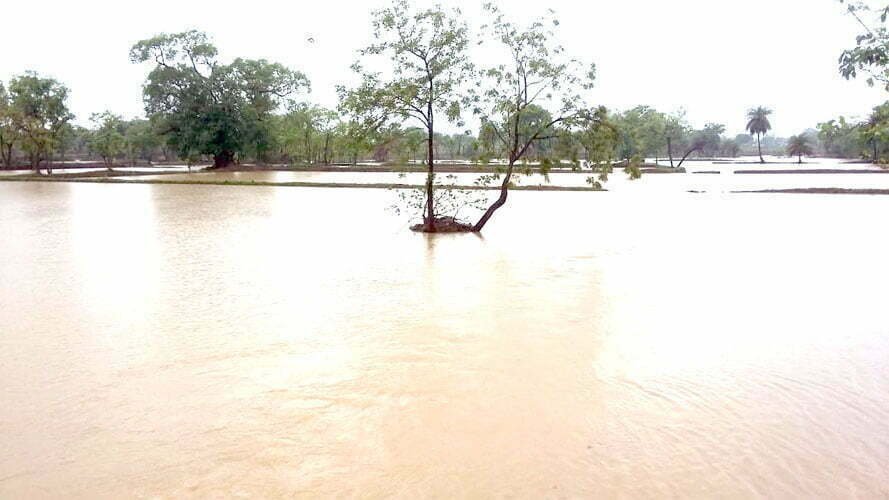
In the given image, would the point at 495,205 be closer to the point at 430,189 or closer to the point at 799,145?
the point at 430,189

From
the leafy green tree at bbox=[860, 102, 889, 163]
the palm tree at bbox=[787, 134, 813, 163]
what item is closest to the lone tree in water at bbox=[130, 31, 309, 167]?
the leafy green tree at bbox=[860, 102, 889, 163]

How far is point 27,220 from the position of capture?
15312mm

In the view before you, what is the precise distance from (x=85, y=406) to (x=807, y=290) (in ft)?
25.8

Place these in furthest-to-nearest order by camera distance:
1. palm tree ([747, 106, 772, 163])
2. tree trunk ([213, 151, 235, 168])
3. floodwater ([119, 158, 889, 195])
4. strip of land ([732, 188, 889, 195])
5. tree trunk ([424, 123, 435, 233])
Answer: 1. palm tree ([747, 106, 772, 163])
2. tree trunk ([213, 151, 235, 168])
3. floodwater ([119, 158, 889, 195])
4. strip of land ([732, 188, 889, 195])
5. tree trunk ([424, 123, 435, 233])

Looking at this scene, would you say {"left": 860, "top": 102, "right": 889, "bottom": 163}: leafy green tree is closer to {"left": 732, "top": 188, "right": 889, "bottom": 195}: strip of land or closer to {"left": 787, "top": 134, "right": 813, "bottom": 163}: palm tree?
{"left": 732, "top": 188, "right": 889, "bottom": 195}: strip of land

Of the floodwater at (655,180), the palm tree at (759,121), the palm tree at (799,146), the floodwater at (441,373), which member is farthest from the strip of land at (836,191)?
the palm tree at (759,121)

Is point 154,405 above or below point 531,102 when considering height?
below

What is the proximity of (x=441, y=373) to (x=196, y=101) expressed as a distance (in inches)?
1663

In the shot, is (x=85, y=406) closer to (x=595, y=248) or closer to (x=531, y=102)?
(x=595, y=248)

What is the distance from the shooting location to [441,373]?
4.71 m

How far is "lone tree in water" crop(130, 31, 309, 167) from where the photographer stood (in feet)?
136

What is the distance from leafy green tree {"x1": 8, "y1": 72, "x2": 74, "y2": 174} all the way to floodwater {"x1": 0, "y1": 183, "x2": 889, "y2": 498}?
29882 millimetres

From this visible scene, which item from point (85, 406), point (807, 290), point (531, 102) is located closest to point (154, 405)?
point (85, 406)

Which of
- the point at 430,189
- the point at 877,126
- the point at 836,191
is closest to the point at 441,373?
the point at 877,126
